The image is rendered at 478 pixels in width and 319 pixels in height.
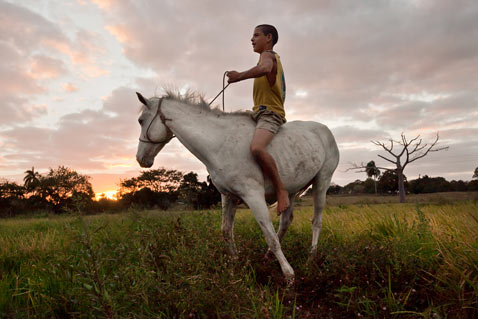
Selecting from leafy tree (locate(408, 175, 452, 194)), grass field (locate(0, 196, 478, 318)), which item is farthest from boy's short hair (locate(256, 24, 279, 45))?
leafy tree (locate(408, 175, 452, 194))

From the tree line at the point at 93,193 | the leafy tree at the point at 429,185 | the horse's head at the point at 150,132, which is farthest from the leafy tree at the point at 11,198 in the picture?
the leafy tree at the point at 429,185

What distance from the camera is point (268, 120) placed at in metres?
3.92

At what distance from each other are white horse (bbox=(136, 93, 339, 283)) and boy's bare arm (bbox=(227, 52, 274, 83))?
557 millimetres

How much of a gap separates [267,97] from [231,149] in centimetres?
89

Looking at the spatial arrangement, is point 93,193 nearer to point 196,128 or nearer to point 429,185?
point 196,128

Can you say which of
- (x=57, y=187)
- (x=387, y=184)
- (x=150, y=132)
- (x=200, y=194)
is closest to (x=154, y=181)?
(x=57, y=187)

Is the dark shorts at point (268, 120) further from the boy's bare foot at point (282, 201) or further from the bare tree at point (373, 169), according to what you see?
the bare tree at point (373, 169)

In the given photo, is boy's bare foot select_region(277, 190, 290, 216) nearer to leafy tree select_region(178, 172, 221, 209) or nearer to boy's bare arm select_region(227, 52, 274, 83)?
boy's bare arm select_region(227, 52, 274, 83)

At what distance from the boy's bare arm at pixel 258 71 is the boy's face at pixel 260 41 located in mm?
351

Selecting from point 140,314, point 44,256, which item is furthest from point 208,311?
point 44,256

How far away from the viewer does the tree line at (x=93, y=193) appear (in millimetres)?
29067

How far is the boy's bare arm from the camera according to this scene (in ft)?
12.2

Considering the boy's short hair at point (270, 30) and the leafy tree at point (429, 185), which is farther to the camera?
the leafy tree at point (429, 185)

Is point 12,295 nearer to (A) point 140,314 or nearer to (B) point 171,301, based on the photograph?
(A) point 140,314
